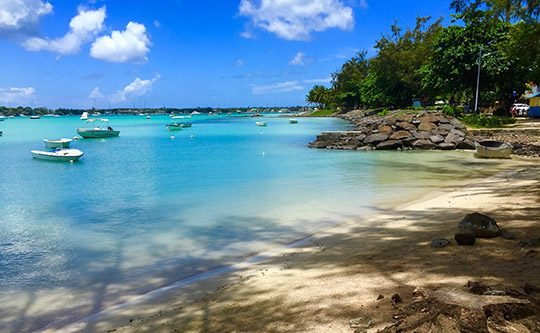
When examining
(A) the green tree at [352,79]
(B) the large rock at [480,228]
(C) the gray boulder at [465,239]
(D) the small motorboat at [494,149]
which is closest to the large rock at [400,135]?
(D) the small motorboat at [494,149]

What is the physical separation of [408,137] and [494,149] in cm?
1039

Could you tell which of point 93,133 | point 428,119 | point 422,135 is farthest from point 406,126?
point 93,133

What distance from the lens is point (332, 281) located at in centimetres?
662

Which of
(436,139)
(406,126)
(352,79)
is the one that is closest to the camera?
(436,139)

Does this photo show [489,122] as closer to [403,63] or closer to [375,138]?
[375,138]

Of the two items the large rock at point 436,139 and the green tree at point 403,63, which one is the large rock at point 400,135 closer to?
the large rock at point 436,139

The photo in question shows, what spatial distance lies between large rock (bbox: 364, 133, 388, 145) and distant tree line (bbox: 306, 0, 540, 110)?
40.7 feet

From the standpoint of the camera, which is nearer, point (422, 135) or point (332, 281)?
point (332, 281)

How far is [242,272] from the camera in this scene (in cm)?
Result: 841

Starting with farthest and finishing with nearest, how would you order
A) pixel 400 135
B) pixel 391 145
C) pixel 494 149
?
pixel 400 135, pixel 391 145, pixel 494 149

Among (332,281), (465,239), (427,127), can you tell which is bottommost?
(332,281)

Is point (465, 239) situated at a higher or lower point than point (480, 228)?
lower

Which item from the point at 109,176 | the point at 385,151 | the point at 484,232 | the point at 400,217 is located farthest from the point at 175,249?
the point at 385,151

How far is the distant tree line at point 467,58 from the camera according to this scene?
23.0 metres
